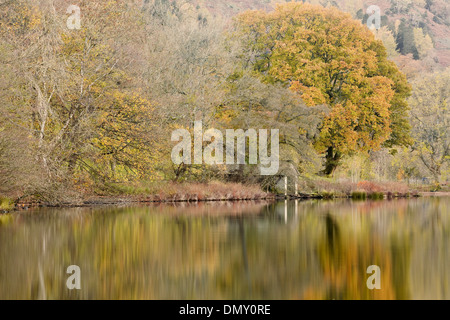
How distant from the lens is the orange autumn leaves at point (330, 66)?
38156mm

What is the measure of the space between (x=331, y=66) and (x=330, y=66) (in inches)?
6.4

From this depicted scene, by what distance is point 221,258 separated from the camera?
11.2 m

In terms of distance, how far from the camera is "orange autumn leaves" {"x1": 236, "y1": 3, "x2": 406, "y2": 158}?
125 ft

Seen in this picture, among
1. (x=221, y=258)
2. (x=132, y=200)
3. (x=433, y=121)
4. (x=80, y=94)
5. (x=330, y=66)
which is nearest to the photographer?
(x=221, y=258)

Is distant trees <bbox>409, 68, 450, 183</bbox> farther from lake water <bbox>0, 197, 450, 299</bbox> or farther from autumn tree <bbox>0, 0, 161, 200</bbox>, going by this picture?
lake water <bbox>0, 197, 450, 299</bbox>

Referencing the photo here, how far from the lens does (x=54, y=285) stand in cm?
860

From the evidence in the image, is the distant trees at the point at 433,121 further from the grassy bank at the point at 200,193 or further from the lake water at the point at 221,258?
the lake water at the point at 221,258

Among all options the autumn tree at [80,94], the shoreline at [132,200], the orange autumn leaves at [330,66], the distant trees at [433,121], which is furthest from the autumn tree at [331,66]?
the autumn tree at [80,94]

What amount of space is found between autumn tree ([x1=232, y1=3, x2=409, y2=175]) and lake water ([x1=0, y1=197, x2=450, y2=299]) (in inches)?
772

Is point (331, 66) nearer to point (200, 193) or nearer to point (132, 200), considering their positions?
point (200, 193)

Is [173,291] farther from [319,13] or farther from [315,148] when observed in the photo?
[319,13]

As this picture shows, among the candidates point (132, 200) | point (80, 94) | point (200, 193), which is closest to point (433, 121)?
point (200, 193)

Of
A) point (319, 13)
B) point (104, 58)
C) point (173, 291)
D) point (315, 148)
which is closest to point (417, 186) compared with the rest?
point (315, 148)

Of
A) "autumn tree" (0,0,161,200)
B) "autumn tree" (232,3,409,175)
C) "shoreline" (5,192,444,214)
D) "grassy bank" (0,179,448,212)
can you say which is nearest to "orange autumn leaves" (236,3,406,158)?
"autumn tree" (232,3,409,175)
